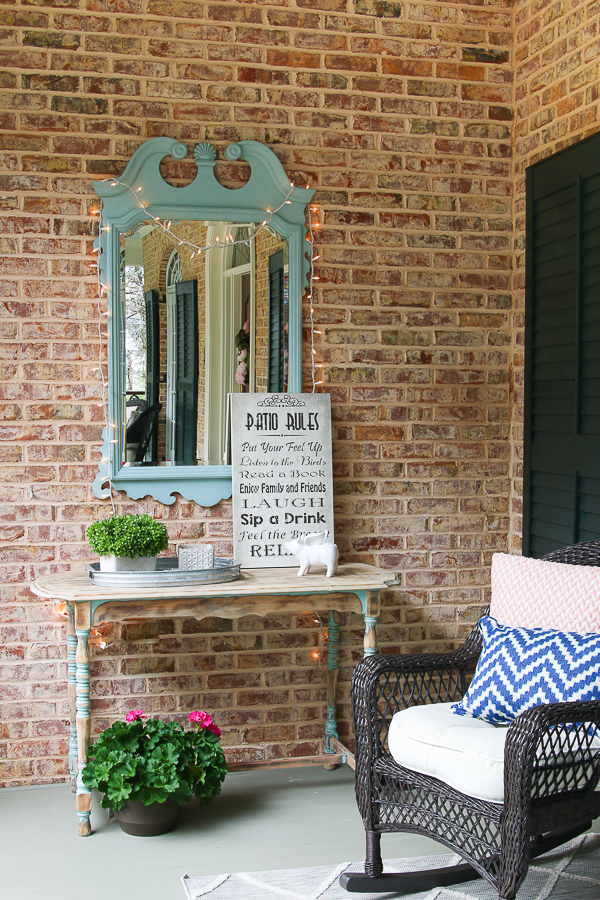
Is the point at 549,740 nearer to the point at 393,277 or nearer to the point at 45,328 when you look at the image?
the point at 393,277

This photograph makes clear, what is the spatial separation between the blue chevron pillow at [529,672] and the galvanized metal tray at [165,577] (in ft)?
3.11

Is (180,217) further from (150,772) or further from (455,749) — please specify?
(455,749)

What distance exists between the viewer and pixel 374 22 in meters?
3.71

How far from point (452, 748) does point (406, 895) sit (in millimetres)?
553

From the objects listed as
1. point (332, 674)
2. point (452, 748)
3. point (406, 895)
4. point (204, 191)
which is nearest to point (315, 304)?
point (204, 191)

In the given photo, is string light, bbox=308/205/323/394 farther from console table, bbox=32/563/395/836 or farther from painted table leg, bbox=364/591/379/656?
painted table leg, bbox=364/591/379/656

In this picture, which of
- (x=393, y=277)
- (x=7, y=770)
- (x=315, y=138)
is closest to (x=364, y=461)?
(x=393, y=277)

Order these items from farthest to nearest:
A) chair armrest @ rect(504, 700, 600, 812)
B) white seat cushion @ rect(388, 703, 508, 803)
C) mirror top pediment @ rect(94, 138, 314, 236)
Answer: mirror top pediment @ rect(94, 138, 314, 236) → white seat cushion @ rect(388, 703, 508, 803) → chair armrest @ rect(504, 700, 600, 812)

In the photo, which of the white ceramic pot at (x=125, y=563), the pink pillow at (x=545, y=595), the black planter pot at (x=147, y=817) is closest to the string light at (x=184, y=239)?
the white ceramic pot at (x=125, y=563)

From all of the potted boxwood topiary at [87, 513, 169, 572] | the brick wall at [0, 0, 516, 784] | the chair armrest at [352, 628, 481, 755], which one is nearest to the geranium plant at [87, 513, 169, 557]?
the potted boxwood topiary at [87, 513, 169, 572]

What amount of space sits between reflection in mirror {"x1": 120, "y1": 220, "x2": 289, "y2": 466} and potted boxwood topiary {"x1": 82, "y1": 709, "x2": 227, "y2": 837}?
3.45 ft

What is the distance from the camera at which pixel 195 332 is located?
3.58 metres

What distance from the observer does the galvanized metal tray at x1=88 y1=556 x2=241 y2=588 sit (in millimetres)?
3078

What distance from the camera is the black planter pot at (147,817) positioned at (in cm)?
297
